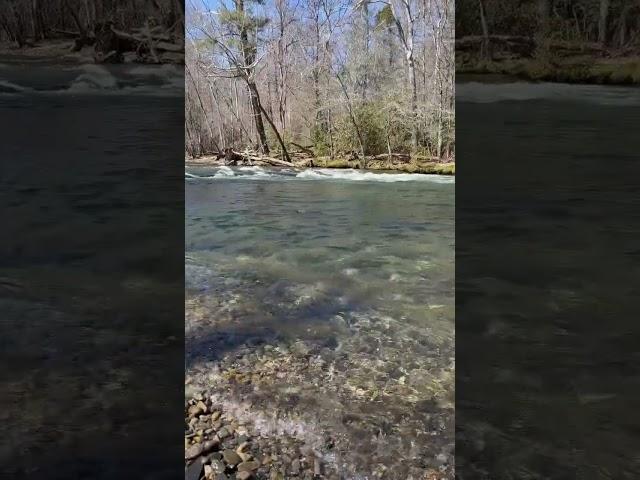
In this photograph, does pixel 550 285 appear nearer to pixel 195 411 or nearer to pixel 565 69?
pixel 565 69

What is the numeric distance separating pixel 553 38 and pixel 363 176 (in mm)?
2754

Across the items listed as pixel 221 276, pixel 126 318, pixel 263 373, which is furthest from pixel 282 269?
pixel 126 318

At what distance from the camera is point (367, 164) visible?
409 cm

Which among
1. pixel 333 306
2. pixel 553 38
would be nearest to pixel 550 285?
pixel 553 38

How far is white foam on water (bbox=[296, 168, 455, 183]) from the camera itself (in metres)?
3.80

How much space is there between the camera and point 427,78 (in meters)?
3.87

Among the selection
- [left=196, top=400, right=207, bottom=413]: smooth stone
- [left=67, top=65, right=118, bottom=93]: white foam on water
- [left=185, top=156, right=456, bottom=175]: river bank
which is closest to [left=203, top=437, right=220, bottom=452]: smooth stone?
[left=196, top=400, right=207, bottom=413]: smooth stone

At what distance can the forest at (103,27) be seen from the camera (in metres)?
Answer: 1.16

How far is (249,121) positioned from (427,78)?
4.83 ft

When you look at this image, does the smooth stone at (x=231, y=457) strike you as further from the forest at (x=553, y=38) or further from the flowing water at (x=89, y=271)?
the forest at (x=553, y=38)

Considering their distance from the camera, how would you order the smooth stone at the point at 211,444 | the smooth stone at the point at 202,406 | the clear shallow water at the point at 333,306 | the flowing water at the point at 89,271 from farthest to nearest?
the smooth stone at the point at 202,406 → the clear shallow water at the point at 333,306 → the smooth stone at the point at 211,444 → the flowing water at the point at 89,271

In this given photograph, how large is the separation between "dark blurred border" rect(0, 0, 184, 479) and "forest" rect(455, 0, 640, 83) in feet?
2.40

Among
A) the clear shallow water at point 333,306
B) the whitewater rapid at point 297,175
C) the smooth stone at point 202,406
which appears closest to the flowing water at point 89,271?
the clear shallow water at point 333,306

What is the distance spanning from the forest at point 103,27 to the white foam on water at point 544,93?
715 millimetres
